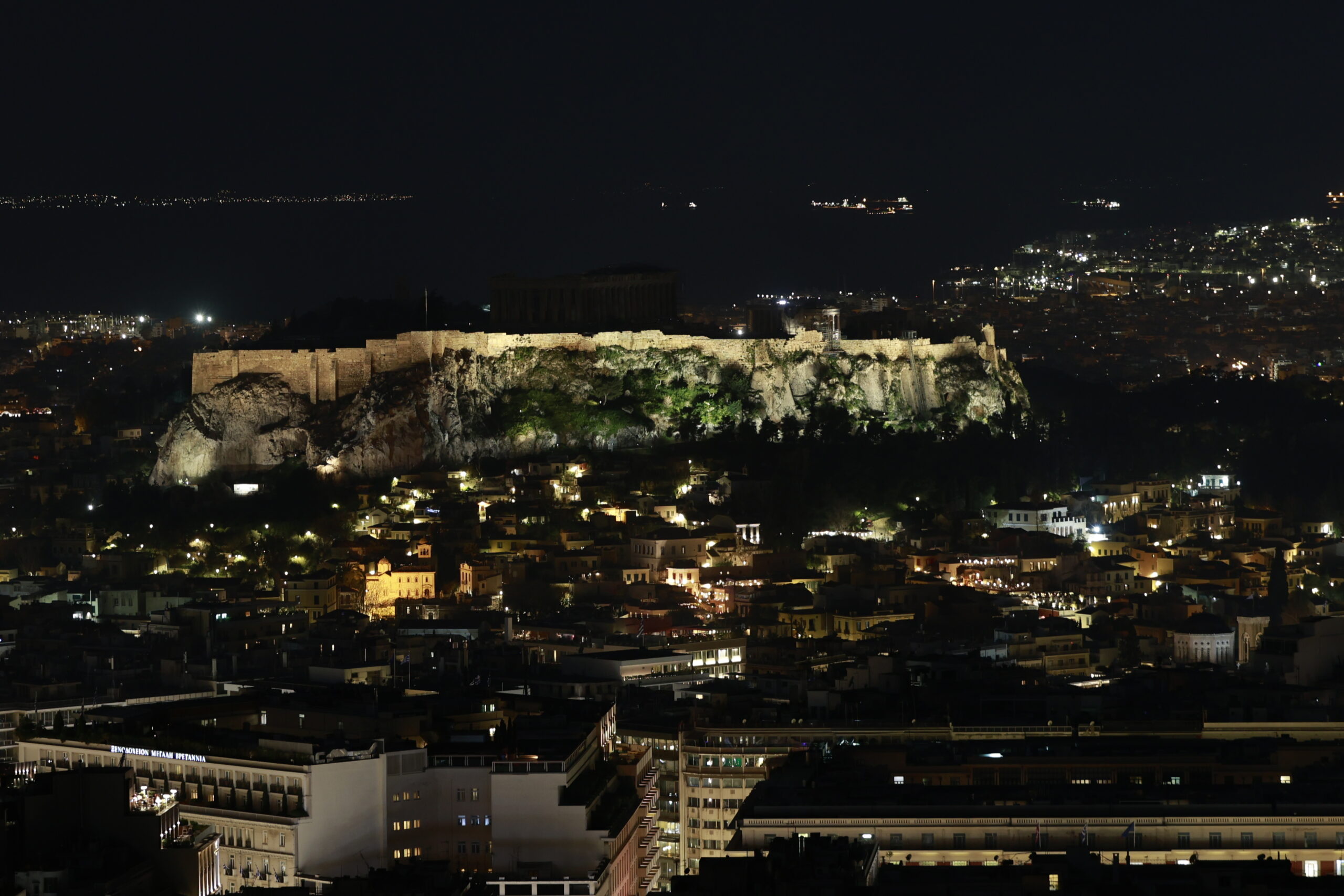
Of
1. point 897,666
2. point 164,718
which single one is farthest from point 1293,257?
point 164,718

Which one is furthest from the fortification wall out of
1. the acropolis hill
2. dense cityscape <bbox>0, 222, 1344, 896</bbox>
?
dense cityscape <bbox>0, 222, 1344, 896</bbox>

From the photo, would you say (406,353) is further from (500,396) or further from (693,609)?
(693,609)

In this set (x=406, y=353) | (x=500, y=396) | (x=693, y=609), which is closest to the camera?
(x=693, y=609)

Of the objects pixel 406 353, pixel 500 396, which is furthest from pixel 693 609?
pixel 406 353

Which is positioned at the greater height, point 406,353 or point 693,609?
point 406,353

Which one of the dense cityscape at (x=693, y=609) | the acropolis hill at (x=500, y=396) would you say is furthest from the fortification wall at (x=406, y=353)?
the dense cityscape at (x=693, y=609)

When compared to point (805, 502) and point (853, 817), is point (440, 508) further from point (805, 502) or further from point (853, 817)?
point (853, 817)

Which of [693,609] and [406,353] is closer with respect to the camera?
[693,609]

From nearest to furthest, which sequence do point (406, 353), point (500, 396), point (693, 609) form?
point (693, 609) < point (500, 396) < point (406, 353)
